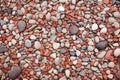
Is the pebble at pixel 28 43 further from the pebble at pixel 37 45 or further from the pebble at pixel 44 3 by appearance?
the pebble at pixel 44 3

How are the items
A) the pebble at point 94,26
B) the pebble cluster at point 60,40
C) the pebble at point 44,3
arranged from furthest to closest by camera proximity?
the pebble at point 44,3 < the pebble at point 94,26 < the pebble cluster at point 60,40

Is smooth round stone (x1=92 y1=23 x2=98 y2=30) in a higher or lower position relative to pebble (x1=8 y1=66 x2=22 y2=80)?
higher

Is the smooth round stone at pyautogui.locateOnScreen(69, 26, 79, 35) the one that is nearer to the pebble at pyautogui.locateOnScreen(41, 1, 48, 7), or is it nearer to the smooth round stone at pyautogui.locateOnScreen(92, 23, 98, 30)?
the smooth round stone at pyautogui.locateOnScreen(92, 23, 98, 30)

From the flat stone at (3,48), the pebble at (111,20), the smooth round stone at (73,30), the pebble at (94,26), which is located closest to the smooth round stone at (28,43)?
the flat stone at (3,48)

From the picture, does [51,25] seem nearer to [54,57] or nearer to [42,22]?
[42,22]

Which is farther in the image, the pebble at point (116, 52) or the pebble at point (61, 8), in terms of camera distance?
the pebble at point (61, 8)

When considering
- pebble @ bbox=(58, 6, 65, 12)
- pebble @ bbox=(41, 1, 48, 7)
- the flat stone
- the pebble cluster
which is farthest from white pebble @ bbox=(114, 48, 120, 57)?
the flat stone

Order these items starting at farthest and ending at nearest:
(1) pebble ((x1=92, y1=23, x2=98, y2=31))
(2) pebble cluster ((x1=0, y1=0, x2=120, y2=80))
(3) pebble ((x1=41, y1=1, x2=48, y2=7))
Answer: (3) pebble ((x1=41, y1=1, x2=48, y2=7)), (1) pebble ((x1=92, y1=23, x2=98, y2=31)), (2) pebble cluster ((x1=0, y1=0, x2=120, y2=80))

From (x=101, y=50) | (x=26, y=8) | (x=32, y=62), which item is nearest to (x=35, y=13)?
(x=26, y=8)

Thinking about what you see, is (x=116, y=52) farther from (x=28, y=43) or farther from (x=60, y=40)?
(x=28, y=43)
